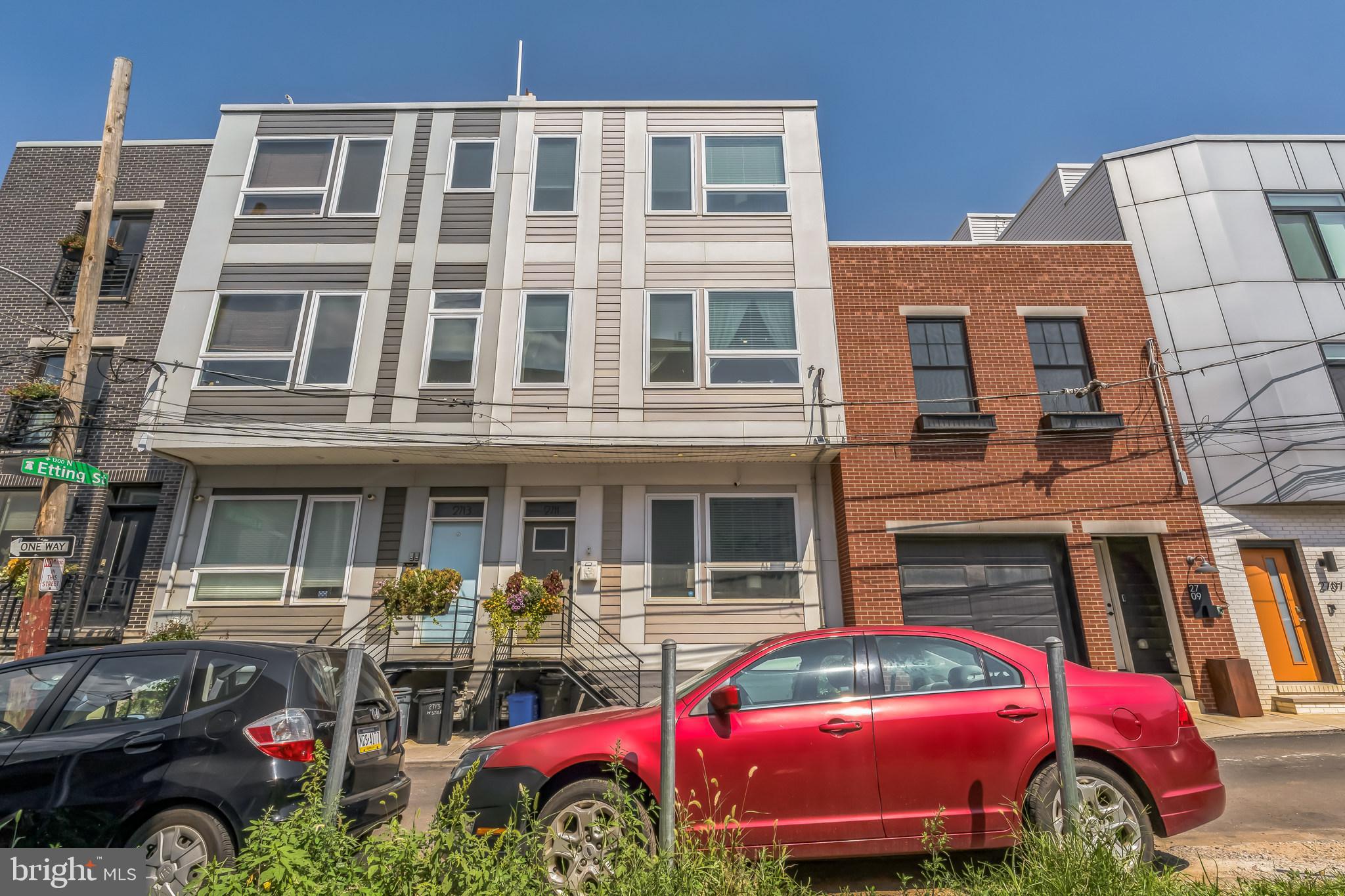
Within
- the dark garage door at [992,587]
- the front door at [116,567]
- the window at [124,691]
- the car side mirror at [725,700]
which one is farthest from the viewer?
the front door at [116,567]

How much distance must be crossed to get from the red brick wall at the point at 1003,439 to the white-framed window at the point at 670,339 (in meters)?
2.86

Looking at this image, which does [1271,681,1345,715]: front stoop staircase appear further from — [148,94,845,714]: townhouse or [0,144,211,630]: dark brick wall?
[0,144,211,630]: dark brick wall

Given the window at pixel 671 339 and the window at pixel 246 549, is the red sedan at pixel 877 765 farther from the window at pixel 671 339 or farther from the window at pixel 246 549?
the window at pixel 246 549

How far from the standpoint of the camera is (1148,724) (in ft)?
13.6

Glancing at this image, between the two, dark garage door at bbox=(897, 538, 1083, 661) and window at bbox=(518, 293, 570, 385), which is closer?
dark garage door at bbox=(897, 538, 1083, 661)

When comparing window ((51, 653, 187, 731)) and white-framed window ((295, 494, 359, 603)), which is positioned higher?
white-framed window ((295, 494, 359, 603))

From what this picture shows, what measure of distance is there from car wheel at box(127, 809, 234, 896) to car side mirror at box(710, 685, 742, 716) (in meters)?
2.98

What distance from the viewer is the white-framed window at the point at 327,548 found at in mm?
11430

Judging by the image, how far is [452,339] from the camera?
12.0 m

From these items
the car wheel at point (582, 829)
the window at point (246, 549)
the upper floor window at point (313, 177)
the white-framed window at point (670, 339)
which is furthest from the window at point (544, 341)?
the car wheel at point (582, 829)

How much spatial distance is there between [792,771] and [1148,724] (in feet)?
7.67

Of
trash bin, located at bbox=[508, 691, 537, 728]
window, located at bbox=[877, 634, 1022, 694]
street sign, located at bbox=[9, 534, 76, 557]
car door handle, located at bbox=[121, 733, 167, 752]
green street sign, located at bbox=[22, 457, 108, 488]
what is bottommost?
trash bin, located at bbox=[508, 691, 537, 728]

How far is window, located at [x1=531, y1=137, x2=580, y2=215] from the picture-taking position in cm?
1303

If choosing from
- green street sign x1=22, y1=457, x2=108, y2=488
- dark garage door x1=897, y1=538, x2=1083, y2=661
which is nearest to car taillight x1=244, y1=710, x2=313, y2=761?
green street sign x1=22, y1=457, x2=108, y2=488
